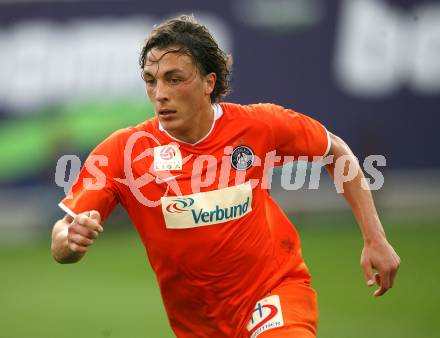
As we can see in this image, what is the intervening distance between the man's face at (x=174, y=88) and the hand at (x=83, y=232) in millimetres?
1077

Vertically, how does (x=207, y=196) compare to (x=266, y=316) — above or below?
above

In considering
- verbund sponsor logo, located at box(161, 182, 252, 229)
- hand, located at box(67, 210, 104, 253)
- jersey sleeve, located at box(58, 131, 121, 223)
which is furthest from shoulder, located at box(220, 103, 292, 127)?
hand, located at box(67, 210, 104, 253)

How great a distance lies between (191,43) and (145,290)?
8.92 meters

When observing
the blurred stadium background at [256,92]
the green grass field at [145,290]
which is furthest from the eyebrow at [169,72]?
the blurred stadium background at [256,92]

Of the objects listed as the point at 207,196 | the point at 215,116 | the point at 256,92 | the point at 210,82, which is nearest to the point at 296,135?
the point at 215,116

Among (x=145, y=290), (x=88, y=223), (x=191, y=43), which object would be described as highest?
(x=191, y=43)

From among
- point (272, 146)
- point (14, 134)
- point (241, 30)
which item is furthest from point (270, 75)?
point (272, 146)

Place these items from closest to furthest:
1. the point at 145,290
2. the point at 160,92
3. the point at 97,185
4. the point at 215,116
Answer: the point at 97,185 < the point at 160,92 < the point at 215,116 < the point at 145,290

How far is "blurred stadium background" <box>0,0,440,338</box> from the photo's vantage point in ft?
60.1

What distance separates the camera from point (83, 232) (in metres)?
5.04

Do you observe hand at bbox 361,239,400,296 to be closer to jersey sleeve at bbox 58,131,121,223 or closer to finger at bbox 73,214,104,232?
jersey sleeve at bbox 58,131,121,223

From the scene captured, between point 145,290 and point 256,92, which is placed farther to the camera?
point 256,92

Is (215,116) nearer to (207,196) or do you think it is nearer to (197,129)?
(197,129)

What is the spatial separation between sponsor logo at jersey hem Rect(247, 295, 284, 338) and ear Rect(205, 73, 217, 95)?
137 cm
